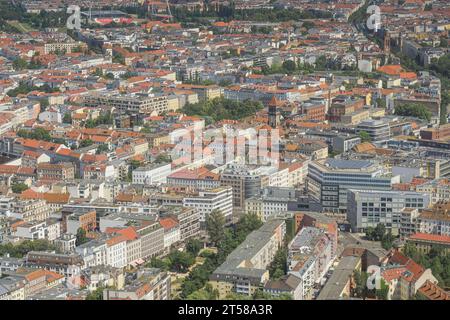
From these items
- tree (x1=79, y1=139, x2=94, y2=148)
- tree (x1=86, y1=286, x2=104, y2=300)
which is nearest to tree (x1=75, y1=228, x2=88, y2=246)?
tree (x1=86, y1=286, x2=104, y2=300)

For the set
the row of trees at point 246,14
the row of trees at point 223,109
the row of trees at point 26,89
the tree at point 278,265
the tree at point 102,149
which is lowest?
the row of trees at point 223,109

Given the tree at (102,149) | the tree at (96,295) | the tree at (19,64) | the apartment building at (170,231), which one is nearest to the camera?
the tree at (96,295)

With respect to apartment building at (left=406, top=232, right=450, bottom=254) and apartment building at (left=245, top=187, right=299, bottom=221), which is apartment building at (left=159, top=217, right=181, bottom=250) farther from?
apartment building at (left=406, top=232, right=450, bottom=254)

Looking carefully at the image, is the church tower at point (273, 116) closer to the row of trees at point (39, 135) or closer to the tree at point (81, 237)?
the row of trees at point (39, 135)

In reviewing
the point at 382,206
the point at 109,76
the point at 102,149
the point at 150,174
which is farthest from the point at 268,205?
the point at 109,76

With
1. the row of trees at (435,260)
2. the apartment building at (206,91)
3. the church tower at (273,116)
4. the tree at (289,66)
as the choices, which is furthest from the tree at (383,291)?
the tree at (289,66)
